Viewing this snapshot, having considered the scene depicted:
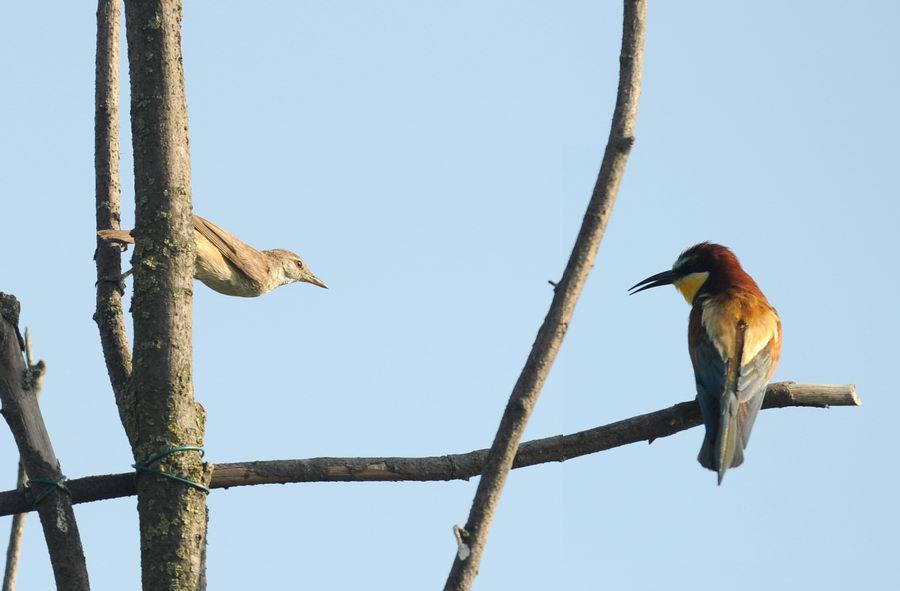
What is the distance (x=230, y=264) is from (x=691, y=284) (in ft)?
11.9

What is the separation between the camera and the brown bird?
26.8 ft

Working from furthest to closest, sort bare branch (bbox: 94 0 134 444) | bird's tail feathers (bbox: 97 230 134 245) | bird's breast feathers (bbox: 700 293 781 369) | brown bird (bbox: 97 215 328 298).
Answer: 1. brown bird (bbox: 97 215 328 298)
2. bird's breast feathers (bbox: 700 293 781 369)
3. bird's tail feathers (bbox: 97 230 134 245)
4. bare branch (bbox: 94 0 134 444)

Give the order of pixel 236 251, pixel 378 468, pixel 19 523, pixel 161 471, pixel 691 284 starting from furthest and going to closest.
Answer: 1. pixel 236 251
2. pixel 691 284
3. pixel 19 523
4. pixel 378 468
5. pixel 161 471

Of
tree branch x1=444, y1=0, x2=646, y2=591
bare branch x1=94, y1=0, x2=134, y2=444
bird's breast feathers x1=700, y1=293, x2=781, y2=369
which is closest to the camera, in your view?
tree branch x1=444, y1=0, x2=646, y2=591

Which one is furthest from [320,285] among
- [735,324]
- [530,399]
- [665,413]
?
[530,399]

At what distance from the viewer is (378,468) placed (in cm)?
391

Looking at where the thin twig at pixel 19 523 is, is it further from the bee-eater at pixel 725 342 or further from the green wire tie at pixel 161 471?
the bee-eater at pixel 725 342

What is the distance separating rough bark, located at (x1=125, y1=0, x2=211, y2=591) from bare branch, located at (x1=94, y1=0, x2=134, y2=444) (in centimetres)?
87

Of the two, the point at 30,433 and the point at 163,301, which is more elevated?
the point at 163,301

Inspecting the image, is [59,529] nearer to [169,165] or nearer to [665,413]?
[169,165]

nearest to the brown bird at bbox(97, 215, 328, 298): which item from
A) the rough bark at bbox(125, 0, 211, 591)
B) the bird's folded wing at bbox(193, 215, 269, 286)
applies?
the bird's folded wing at bbox(193, 215, 269, 286)

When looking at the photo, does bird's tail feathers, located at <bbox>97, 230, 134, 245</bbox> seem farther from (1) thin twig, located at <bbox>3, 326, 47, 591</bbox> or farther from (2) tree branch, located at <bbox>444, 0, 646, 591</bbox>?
(2) tree branch, located at <bbox>444, 0, 646, 591</bbox>

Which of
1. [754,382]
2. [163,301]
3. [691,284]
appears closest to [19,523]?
[163,301]

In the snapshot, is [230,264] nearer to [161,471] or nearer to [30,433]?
[30,433]
